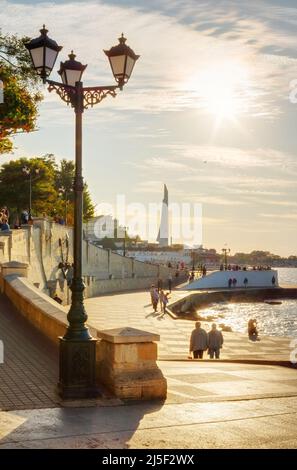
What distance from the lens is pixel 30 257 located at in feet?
118

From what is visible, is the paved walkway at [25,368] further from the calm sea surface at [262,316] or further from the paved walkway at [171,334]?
the calm sea surface at [262,316]

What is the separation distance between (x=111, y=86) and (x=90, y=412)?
4.53 metres

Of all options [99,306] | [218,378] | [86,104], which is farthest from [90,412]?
[99,306]

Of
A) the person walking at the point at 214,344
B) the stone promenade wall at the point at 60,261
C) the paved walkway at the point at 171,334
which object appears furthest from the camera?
the stone promenade wall at the point at 60,261

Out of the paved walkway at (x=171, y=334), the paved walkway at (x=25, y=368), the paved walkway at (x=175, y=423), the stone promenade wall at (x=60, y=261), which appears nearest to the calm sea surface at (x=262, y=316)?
the stone promenade wall at (x=60, y=261)

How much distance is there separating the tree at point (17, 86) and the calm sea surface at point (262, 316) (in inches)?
1067

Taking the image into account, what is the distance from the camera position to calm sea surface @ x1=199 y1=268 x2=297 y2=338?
175 ft

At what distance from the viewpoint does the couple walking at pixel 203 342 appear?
691 inches

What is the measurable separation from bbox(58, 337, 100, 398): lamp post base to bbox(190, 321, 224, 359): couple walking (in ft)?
28.5

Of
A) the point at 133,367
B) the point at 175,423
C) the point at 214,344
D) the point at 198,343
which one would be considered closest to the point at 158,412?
the point at 175,423

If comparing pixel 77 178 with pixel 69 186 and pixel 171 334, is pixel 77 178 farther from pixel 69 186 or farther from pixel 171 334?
pixel 69 186

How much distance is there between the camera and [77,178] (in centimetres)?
915

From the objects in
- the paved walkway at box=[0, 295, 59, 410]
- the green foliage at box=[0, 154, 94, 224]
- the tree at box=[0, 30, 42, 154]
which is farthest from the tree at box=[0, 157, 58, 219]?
the paved walkway at box=[0, 295, 59, 410]

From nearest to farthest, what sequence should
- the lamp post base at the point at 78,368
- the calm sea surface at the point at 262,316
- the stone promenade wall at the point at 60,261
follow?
the lamp post base at the point at 78,368, the stone promenade wall at the point at 60,261, the calm sea surface at the point at 262,316
